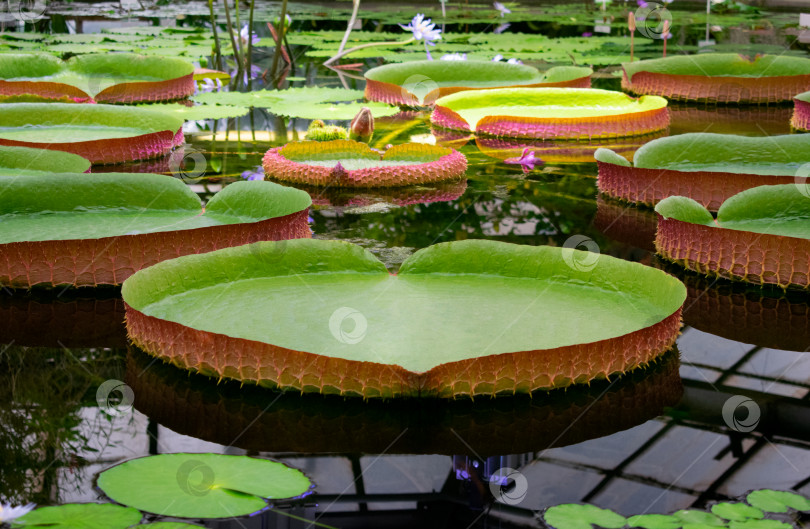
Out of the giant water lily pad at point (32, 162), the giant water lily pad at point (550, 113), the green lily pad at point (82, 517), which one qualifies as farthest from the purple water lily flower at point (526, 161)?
the green lily pad at point (82, 517)

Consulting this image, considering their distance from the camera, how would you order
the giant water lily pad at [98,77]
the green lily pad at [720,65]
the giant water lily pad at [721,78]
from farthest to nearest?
the green lily pad at [720,65] < the giant water lily pad at [721,78] < the giant water lily pad at [98,77]

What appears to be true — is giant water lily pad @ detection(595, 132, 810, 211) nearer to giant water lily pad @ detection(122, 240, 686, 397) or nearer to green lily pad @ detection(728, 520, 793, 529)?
giant water lily pad @ detection(122, 240, 686, 397)

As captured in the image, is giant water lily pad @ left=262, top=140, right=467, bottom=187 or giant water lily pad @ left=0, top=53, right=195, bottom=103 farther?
giant water lily pad @ left=0, top=53, right=195, bottom=103

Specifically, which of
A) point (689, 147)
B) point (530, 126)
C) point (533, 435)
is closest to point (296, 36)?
point (530, 126)

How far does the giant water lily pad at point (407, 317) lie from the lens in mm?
1865

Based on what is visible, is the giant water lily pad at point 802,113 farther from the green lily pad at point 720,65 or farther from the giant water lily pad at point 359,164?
the giant water lily pad at point 359,164

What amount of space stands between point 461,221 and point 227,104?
2732mm

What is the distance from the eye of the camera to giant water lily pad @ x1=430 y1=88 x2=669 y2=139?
188 inches

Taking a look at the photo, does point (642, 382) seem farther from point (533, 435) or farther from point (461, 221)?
point (461, 221)

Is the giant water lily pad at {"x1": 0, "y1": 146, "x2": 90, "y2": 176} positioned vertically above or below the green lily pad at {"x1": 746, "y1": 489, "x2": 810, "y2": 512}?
above

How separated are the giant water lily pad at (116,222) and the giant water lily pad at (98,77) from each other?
8.31ft

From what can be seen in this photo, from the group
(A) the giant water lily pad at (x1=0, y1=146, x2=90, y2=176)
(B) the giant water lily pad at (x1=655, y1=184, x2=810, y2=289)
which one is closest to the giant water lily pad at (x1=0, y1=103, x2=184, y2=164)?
(A) the giant water lily pad at (x1=0, y1=146, x2=90, y2=176)

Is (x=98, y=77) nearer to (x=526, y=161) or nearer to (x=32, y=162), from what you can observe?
(x=32, y=162)

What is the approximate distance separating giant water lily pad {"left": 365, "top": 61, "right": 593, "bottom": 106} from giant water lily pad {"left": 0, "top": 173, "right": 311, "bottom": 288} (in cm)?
305
